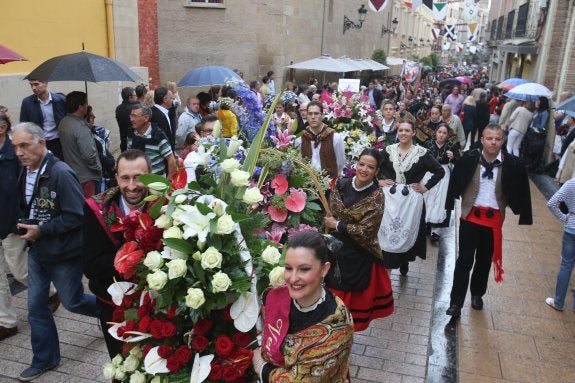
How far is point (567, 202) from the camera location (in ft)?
18.5

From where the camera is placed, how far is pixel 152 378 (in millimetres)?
2697

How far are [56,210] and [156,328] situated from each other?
6.54 feet

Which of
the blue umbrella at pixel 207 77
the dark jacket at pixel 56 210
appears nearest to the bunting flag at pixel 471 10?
the blue umbrella at pixel 207 77

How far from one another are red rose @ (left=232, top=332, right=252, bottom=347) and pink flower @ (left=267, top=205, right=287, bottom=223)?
1266mm

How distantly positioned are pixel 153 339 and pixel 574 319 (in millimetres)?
5053

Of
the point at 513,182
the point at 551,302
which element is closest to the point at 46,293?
the point at 513,182

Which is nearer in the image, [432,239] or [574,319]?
[574,319]

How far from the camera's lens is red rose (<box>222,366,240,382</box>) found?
2523 mm

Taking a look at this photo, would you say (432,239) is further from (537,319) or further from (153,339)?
(153,339)

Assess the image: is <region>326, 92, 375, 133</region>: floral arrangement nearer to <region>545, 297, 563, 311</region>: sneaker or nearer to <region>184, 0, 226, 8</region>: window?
<region>545, 297, 563, 311</region>: sneaker

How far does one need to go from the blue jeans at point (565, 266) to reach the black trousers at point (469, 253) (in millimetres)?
859

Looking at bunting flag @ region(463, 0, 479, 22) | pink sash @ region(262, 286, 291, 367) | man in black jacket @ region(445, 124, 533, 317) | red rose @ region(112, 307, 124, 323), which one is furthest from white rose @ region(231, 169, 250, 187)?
bunting flag @ region(463, 0, 479, 22)

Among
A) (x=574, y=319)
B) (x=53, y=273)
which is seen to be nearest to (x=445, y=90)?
(x=574, y=319)

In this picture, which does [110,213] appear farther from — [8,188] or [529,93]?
[529,93]
